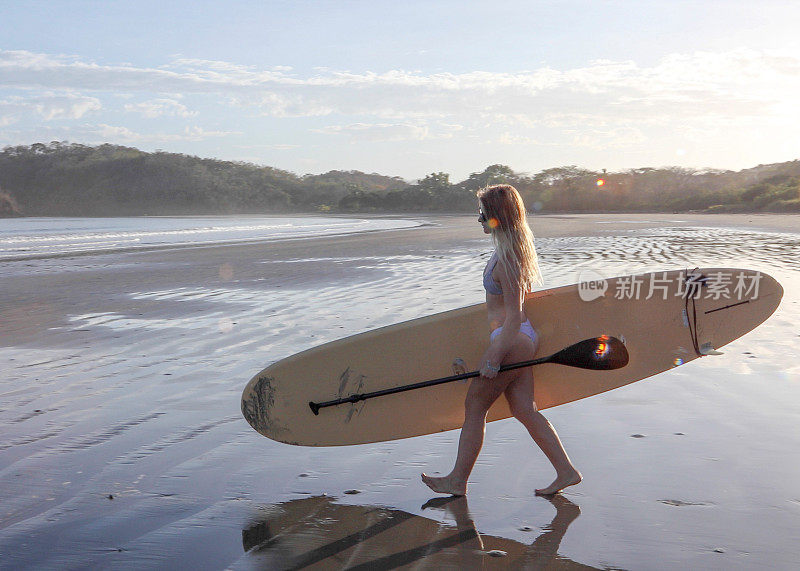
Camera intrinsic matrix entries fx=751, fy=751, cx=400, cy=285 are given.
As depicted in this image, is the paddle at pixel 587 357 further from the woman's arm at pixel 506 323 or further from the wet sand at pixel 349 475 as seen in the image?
the wet sand at pixel 349 475

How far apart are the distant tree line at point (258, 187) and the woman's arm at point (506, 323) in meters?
64.3

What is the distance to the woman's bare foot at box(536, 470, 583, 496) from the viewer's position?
322 centimetres

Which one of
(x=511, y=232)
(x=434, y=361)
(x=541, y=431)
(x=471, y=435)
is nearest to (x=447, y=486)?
(x=471, y=435)

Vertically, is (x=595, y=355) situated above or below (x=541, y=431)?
above

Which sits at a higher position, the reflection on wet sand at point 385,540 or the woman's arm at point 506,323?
the woman's arm at point 506,323

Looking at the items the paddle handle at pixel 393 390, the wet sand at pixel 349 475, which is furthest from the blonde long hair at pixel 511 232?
the wet sand at pixel 349 475

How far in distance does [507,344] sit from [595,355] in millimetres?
633

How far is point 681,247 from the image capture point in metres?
18.2

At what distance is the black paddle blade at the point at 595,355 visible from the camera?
353 centimetres

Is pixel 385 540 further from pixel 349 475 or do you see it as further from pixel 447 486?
pixel 349 475

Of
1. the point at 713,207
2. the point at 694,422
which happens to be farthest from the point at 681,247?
the point at 713,207

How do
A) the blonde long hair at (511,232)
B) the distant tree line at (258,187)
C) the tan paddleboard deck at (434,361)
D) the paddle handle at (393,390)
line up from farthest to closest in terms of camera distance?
the distant tree line at (258,187)
the tan paddleboard deck at (434,361)
the paddle handle at (393,390)
the blonde long hair at (511,232)

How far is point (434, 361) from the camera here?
3848mm

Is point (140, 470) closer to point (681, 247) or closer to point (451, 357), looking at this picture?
point (451, 357)
